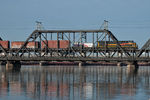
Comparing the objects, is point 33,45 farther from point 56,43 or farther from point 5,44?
point 5,44

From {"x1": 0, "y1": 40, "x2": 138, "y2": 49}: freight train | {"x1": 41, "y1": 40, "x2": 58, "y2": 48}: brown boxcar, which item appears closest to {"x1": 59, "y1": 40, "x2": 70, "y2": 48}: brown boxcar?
{"x1": 0, "y1": 40, "x2": 138, "y2": 49}: freight train

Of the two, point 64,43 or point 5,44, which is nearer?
point 64,43

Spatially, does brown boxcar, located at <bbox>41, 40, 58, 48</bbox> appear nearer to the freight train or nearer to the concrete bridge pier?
the freight train

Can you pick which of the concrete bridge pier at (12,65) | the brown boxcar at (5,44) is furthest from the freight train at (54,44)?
the concrete bridge pier at (12,65)

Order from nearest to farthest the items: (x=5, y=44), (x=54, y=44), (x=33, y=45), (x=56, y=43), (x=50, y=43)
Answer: (x=56, y=43) < (x=54, y=44) < (x=50, y=43) < (x=33, y=45) < (x=5, y=44)

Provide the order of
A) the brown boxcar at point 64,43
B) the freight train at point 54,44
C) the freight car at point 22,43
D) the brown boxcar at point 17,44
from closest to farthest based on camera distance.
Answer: the brown boxcar at point 64,43, the freight train at point 54,44, the freight car at point 22,43, the brown boxcar at point 17,44

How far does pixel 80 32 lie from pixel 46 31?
36.0ft

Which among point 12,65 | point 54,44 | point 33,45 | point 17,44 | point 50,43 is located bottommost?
point 12,65

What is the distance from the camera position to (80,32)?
117m

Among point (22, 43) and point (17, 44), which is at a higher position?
point (22, 43)

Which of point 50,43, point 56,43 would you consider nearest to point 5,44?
point 50,43

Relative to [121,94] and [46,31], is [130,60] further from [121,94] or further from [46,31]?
[121,94]

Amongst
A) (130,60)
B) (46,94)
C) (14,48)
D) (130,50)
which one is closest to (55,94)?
(46,94)

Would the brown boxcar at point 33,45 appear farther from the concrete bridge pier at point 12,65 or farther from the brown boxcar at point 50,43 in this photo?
the concrete bridge pier at point 12,65
